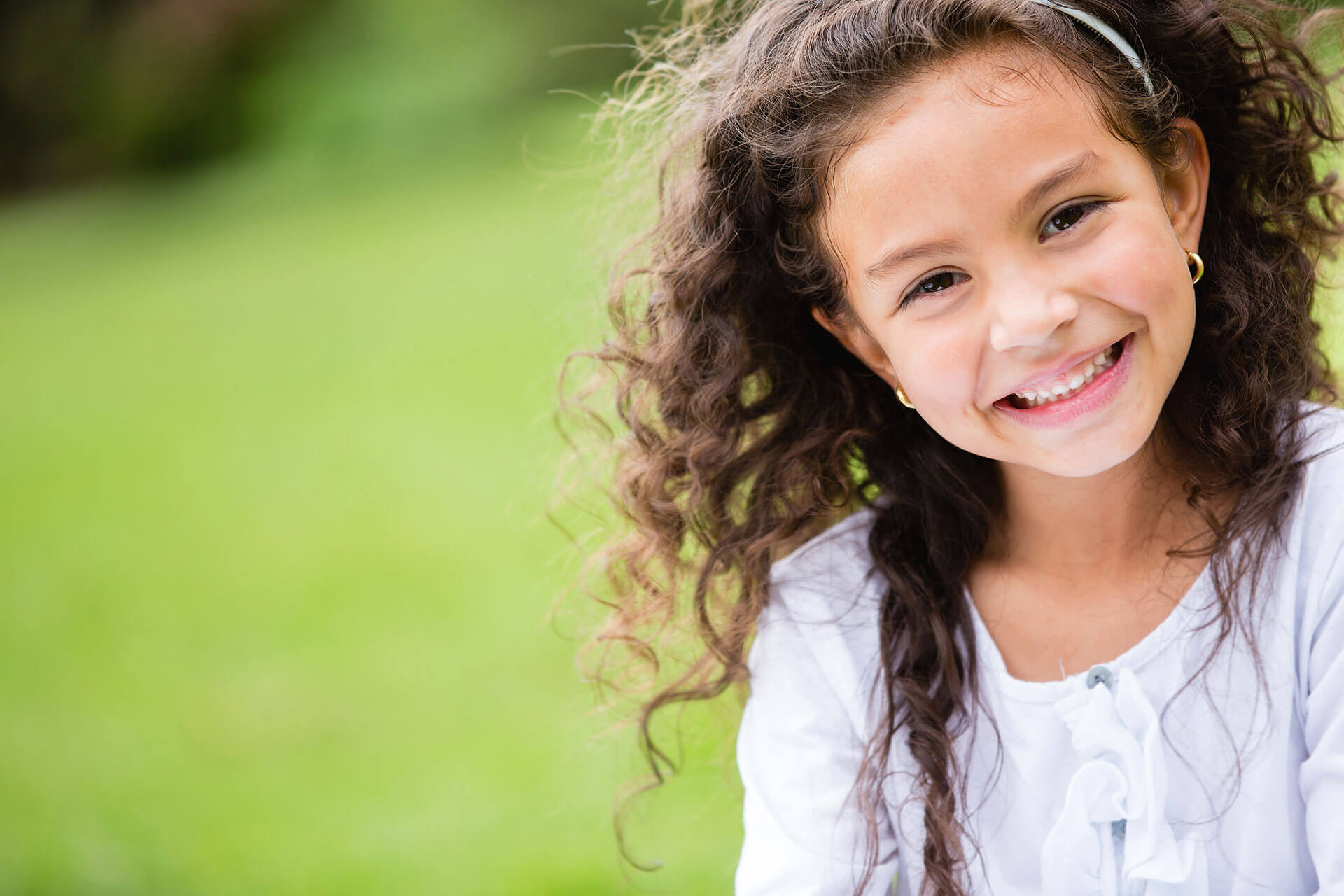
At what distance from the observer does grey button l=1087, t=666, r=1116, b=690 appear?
1449 mm

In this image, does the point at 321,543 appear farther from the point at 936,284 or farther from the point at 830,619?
the point at 936,284

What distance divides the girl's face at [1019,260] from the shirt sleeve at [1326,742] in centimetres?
29

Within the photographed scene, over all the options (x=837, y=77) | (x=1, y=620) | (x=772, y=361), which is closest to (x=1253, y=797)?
(x=772, y=361)

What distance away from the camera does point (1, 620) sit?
3676mm

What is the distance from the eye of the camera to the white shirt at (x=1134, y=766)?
139cm

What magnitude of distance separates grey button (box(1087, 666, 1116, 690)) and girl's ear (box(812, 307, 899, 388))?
391mm

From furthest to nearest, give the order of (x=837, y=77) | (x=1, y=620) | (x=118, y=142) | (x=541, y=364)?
1. (x=118, y=142)
2. (x=541, y=364)
3. (x=1, y=620)
4. (x=837, y=77)

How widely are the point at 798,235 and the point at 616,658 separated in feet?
2.46

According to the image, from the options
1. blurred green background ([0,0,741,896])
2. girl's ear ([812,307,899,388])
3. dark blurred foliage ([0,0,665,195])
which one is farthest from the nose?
dark blurred foliage ([0,0,665,195])

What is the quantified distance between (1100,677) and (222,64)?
36.4 feet

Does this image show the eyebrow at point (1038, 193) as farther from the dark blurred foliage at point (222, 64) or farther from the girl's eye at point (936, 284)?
the dark blurred foliage at point (222, 64)

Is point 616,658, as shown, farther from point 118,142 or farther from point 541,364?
point 118,142

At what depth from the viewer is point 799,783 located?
156cm

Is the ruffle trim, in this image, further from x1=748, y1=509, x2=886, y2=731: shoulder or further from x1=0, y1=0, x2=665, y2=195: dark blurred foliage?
x1=0, y1=0, x2=665, y2=195: dark blurred foliage
